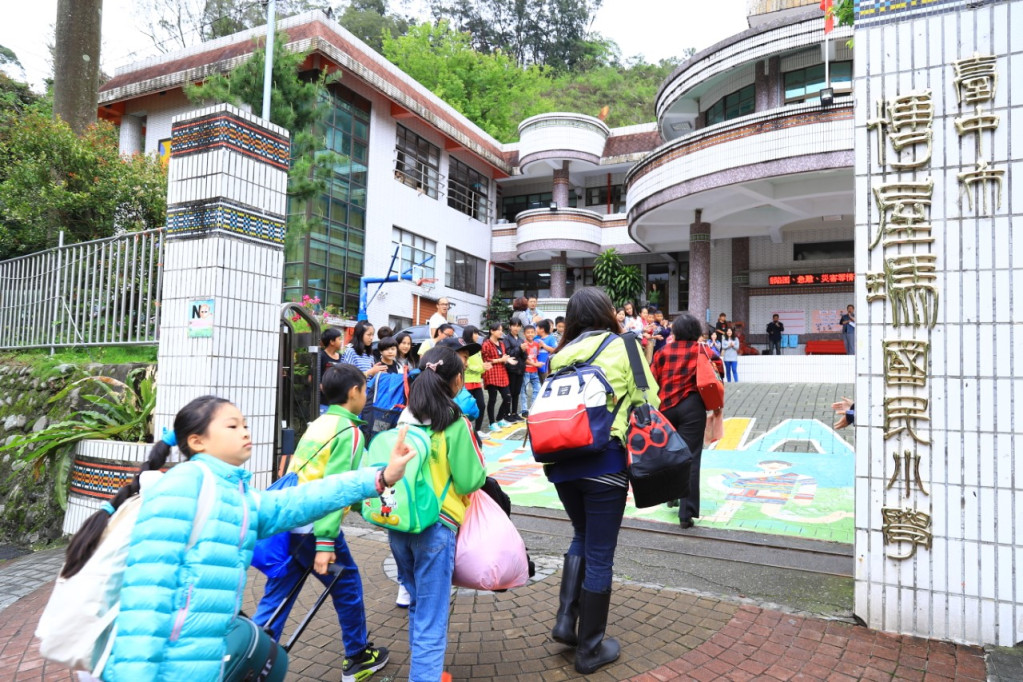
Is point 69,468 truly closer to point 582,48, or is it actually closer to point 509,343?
point 509,343

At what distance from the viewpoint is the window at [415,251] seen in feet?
67.9

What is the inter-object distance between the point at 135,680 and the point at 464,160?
23.7m

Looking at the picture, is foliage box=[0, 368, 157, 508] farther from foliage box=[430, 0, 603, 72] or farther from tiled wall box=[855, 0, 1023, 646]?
foliage box=[430, 0, 603, 72]

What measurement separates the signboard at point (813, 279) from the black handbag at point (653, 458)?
63.3 feet

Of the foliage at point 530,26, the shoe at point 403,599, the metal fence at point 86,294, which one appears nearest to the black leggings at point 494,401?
the metal fence at point 86,294

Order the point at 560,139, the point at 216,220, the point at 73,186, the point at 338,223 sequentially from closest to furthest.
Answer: the point at 216,220, the point at 73,186, the point at 338,223, the point at 560,139

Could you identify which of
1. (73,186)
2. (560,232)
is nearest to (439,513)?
(73,186)

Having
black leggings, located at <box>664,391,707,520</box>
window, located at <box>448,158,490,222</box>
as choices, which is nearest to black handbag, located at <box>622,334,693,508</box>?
black leggings, located at <box>664,391,707,520</box>

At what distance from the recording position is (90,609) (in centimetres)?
183

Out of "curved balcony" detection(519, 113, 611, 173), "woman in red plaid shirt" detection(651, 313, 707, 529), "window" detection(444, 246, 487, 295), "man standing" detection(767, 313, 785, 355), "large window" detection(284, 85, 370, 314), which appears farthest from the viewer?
"curved balcony" detection(519, 113, 611, 173)

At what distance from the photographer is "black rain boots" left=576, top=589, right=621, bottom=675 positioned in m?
2.96

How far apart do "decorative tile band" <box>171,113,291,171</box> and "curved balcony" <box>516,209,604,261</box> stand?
61.0 feet

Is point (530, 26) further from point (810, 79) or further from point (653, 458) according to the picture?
point (653, 458)

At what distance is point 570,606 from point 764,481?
4.35m
